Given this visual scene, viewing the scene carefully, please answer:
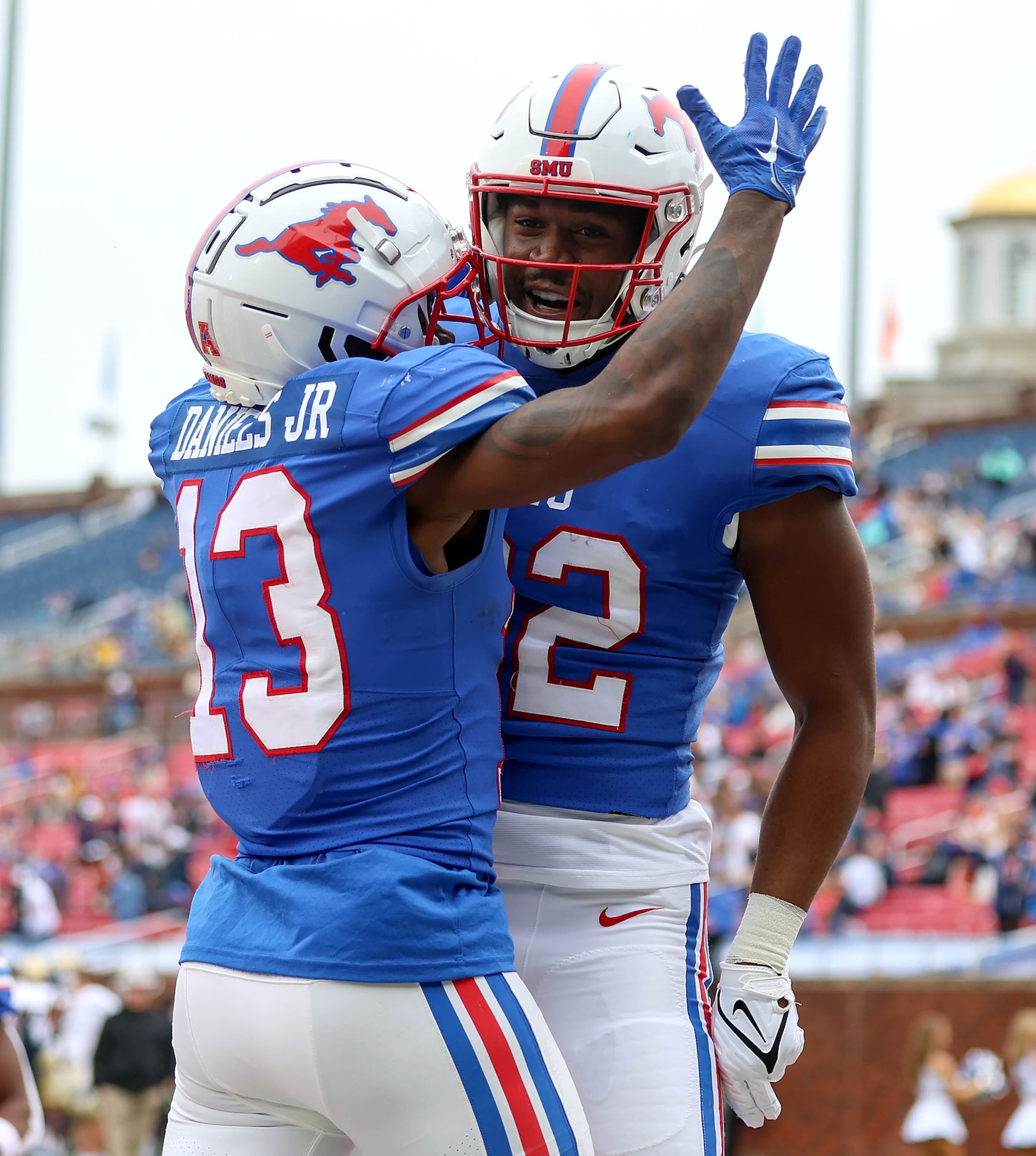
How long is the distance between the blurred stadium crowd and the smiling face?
292 inches

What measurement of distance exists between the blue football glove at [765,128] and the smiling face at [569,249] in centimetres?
25

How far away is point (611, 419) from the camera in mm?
2158

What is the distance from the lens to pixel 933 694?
14.9 metres

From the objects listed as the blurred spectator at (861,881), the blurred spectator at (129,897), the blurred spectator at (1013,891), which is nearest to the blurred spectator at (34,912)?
the blurred spectator at (129,897)

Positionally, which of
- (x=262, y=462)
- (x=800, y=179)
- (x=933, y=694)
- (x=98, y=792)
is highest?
(x=800, y=179)

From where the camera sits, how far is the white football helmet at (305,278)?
2387 mm

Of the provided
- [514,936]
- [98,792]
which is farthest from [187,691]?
[514,936]

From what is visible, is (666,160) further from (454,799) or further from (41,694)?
(41,694)

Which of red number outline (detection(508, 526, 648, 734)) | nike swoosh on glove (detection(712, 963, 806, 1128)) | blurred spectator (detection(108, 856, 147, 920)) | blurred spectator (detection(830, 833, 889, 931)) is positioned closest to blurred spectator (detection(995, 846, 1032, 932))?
blurred spectator (detection(830, 833, 889, 931))

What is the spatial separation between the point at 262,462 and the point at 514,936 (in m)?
0.84

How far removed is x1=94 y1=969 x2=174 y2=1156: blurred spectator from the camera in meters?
8.98

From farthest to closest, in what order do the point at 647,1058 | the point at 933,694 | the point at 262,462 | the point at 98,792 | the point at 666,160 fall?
the point at 98,792, the point at 933,694, the point at 666,160, the point at 647,1058, the point at 262,462

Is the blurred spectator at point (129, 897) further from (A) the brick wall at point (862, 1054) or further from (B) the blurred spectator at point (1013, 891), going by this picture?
(B) the blurred spectator at point (1013, 891)

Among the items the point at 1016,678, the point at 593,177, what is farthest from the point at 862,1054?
the point at 593,177
